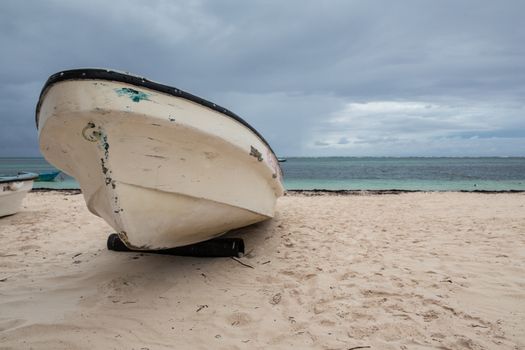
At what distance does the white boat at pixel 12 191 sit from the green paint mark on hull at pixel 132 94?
600cm

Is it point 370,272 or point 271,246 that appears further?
point 271,246

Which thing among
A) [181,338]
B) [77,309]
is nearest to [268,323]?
[181,338]

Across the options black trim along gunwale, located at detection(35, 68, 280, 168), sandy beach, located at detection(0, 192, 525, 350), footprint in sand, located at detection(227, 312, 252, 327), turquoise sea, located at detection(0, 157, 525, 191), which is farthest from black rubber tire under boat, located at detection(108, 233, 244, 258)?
turquoise sea, located at detection(0, 157, 525, 191)

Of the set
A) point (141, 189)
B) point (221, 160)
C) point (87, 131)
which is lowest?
point (141, 189)

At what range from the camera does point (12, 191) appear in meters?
7.32

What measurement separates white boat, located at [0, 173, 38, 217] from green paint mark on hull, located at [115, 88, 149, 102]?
600 cm

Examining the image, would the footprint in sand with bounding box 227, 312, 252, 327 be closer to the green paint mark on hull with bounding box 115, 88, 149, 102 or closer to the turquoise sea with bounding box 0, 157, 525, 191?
the green paint mark on hull with bounding box 115, 88, 149, 102

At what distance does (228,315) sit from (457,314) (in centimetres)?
177

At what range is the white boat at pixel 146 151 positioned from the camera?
2.62m

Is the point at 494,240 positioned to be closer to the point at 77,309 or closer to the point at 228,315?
the point at 228,315

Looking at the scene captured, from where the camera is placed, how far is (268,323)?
8.79ft

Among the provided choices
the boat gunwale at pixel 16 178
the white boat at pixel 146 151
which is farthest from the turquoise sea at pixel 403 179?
the white boat at pixel 146 151

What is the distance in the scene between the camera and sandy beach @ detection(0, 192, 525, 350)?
2.46 m

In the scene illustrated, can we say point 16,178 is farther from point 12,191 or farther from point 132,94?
point 132,94
